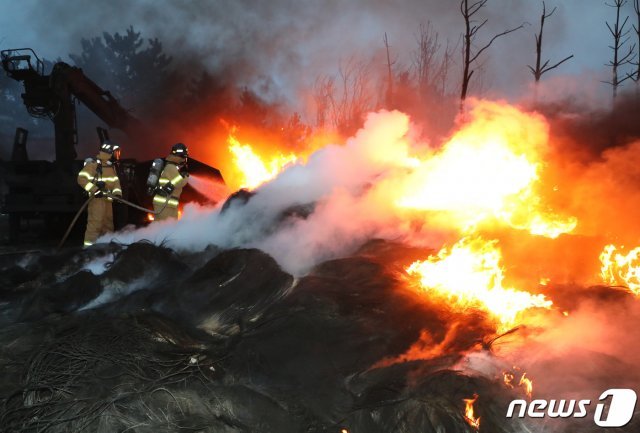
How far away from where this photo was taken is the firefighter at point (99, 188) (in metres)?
9.70

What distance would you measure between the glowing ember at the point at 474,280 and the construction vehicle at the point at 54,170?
332 inches

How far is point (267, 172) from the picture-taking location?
18.5 m

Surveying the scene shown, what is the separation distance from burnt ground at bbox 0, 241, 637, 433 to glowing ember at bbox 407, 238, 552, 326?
44 cm

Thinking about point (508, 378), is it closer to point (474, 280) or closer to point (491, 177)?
point (474, 280)

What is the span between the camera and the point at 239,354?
486 cm

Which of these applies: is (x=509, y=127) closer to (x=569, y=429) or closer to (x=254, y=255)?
(x=254, y=255)

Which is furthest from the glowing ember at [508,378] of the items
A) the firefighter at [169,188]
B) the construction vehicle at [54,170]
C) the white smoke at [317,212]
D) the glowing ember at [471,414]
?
the construction vehicle at [54,170]

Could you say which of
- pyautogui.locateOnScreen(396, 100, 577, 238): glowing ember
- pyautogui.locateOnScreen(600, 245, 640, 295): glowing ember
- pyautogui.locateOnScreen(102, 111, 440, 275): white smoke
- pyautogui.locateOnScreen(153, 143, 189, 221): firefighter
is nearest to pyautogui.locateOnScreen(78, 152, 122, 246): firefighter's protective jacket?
pyautogui.locateOnScreen(102, 111, 440, 275): white smoke

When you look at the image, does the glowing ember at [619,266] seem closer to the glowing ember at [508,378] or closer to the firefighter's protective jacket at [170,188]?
the glowing ember at [508,378]

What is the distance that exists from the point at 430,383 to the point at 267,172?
15.1 m

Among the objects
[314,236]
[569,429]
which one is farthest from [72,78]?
[569,429]

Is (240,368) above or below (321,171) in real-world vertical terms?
below

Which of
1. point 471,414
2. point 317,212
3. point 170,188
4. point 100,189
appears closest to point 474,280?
point 471,414

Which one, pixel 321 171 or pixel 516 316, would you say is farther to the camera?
pixel 321 171
